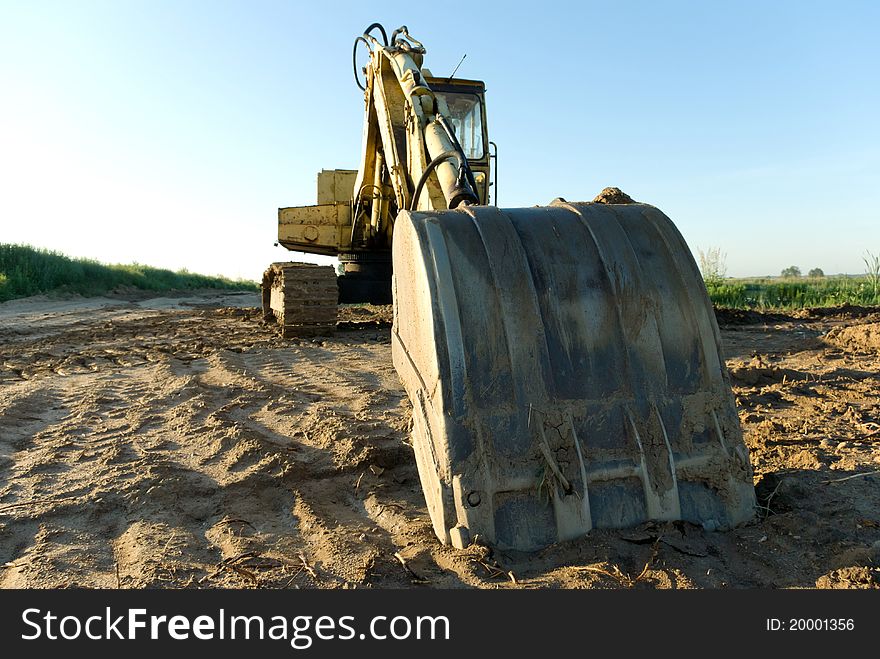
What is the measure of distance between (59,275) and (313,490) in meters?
23.0

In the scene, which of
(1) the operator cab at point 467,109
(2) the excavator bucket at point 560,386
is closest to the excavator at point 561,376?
(2) the excavator bucket at point 560,386

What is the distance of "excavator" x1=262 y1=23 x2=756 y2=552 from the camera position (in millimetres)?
2473

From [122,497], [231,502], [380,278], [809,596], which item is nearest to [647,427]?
[809,596]

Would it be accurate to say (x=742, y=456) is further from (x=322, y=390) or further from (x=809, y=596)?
(x=322, y=390)

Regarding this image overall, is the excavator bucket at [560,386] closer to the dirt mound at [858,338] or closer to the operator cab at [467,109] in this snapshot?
the dirt mound at [858,338]

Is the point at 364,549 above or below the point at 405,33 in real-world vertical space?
below

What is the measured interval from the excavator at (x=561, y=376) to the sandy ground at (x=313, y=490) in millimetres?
139

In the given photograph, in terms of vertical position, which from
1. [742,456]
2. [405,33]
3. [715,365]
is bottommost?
[742,456]

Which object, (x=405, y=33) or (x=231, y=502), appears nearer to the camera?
(x=231, y=502)

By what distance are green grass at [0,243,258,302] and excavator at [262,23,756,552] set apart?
67.2 feet

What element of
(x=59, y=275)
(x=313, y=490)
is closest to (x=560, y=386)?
(x=313, y=490)

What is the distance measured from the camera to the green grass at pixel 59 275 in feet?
68.4

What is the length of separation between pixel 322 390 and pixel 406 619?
155 inches

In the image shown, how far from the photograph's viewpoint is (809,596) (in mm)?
2104
